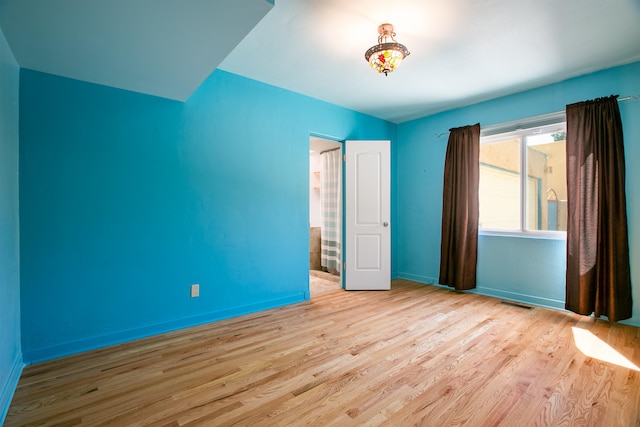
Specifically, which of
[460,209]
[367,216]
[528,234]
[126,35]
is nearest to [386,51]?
[126,35]

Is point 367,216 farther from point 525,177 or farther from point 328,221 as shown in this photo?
point 525,177

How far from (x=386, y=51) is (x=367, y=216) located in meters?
2.28

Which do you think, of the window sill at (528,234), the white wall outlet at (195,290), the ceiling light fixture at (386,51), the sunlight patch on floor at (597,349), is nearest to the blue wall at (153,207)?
the white wall outlet at (195,290)

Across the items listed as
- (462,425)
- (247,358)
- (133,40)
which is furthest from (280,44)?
(462,425)

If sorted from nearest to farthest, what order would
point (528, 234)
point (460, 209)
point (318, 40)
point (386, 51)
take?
point (386, 51) → point (318, 40) → point (528, 234) → point (460, 209)

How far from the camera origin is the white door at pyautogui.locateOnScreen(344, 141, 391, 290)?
414 cm

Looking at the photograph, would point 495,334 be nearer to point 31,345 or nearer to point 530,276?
point 530,276

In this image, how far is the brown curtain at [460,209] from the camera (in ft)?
12.8

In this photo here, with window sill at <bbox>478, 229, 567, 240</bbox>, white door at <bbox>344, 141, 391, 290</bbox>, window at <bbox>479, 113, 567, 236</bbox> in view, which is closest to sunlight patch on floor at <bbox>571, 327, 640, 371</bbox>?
window sill at <bbox>478, 229, 567, 240</bbox>

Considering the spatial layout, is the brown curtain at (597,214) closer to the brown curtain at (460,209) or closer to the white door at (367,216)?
the brown curtain at (460,209)

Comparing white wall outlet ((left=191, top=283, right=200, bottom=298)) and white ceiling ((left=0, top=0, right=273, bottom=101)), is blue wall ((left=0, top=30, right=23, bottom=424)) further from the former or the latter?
white wall outlet ((left=191, top=283, right=200, bottom=298))

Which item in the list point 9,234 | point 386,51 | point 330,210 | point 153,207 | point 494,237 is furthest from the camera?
point 330,210

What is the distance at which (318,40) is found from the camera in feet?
8.13

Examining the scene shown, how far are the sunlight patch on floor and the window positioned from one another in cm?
118
